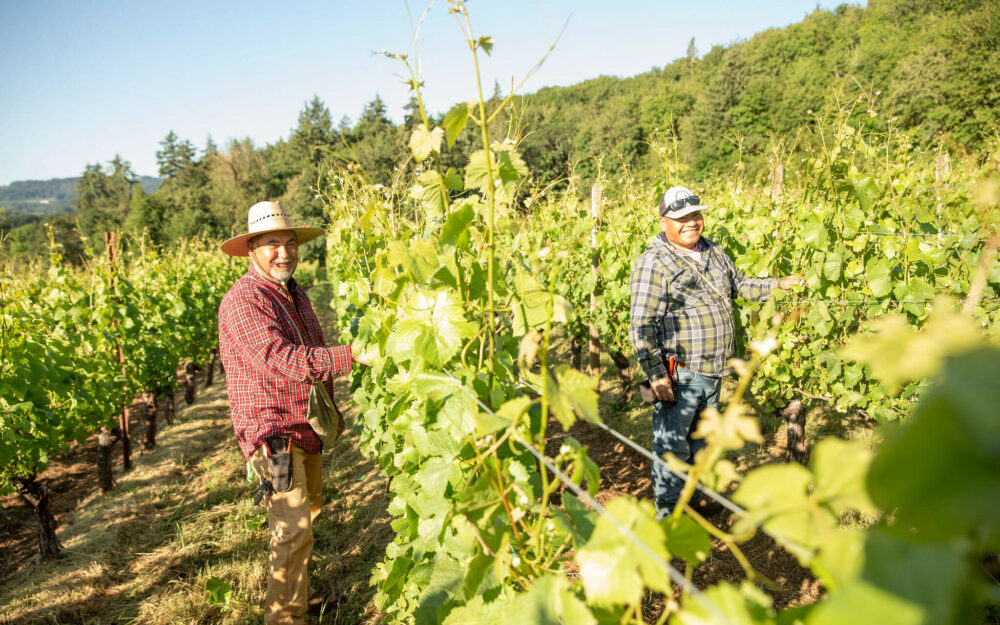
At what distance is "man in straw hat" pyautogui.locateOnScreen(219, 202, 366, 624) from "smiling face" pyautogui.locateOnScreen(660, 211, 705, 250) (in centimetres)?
194

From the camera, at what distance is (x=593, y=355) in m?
6.42

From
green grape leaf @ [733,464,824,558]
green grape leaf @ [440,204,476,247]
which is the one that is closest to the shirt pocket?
green grape leaf @ [440,204,476,247]

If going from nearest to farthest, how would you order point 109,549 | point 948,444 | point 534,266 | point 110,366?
point 948,444
point 534,266
point 109,549
point 110,366

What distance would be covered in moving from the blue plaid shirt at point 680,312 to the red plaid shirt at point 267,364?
165 centimetres

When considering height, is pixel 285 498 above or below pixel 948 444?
below

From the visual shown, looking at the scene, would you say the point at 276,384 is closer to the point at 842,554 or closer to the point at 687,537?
the point at 687,537

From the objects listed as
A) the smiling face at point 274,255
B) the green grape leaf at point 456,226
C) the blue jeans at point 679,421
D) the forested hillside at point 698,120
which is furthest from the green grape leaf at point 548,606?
the forested hillside at point 698,120

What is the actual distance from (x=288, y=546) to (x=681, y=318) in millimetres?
2513

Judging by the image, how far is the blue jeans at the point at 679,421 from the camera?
118 inches

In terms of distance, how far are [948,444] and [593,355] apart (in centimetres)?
607

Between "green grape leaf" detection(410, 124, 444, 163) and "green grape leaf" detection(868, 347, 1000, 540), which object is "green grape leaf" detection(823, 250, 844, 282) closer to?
"green grape leaf" detection(410, 124, 444, 163)

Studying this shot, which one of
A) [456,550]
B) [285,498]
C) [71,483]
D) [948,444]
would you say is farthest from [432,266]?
[71,483]

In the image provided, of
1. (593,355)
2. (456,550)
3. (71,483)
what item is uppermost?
(456,550)

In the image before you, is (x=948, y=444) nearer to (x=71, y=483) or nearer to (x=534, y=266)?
(x=534, y=266)
